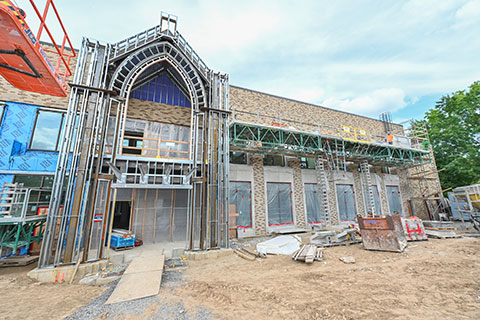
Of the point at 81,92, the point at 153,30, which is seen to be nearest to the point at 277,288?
the point at 81,92

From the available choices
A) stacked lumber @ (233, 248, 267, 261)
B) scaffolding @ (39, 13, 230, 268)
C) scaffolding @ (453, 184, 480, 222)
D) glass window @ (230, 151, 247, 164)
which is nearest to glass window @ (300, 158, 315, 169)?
glass window @ (230, 151, 247, 164)

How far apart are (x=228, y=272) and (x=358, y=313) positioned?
4.23 meters

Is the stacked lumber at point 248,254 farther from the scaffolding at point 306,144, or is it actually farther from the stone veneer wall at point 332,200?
the stone veneer wall at point 332,200

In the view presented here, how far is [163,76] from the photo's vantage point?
43.7ft

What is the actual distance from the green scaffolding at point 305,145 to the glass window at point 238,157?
28.7 inches

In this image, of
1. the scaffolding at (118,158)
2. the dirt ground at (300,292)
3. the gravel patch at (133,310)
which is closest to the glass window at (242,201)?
the scaffolding at (118,158)

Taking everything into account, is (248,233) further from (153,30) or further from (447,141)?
(447,141)

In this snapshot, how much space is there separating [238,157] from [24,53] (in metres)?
10.9

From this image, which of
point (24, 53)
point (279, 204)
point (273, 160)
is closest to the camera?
point (24, 53)

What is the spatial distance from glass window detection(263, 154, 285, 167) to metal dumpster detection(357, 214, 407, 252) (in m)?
6.98

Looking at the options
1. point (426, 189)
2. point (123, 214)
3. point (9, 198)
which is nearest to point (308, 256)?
point (123, 214)

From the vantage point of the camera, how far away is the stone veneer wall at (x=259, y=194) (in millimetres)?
13359

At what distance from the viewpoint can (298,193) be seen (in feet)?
50.0

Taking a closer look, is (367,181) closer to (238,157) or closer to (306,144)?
(306,144)
